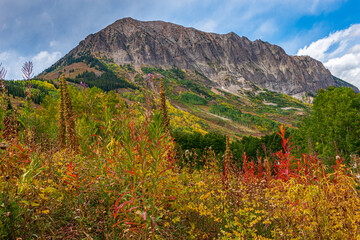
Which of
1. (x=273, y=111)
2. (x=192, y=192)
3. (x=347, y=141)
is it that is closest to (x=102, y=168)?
(x=192, y=192)

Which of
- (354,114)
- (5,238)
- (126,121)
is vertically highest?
(354,114)

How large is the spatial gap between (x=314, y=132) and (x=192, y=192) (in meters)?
26.4

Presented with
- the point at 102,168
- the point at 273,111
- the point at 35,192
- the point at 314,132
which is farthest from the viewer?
the point at 273,111

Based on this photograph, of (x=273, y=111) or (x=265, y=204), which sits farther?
(x=273, y=111)

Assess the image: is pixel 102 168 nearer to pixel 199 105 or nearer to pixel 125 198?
pixel 125 198

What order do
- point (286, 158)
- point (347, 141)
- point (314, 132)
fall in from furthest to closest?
point (314, 132), point (347, 141), point (286, 158)

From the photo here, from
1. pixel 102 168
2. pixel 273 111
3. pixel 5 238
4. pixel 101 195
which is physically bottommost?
pixel 5 238

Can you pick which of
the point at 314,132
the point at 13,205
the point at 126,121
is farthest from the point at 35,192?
the point at 314,132

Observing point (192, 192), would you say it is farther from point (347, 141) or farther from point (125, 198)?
point (347, 141)

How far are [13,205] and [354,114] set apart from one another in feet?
90.9

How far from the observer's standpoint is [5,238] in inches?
88.7

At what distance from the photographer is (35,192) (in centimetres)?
257

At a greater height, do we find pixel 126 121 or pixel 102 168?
pixel 126 121

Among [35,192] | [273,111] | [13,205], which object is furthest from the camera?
[273,111]
